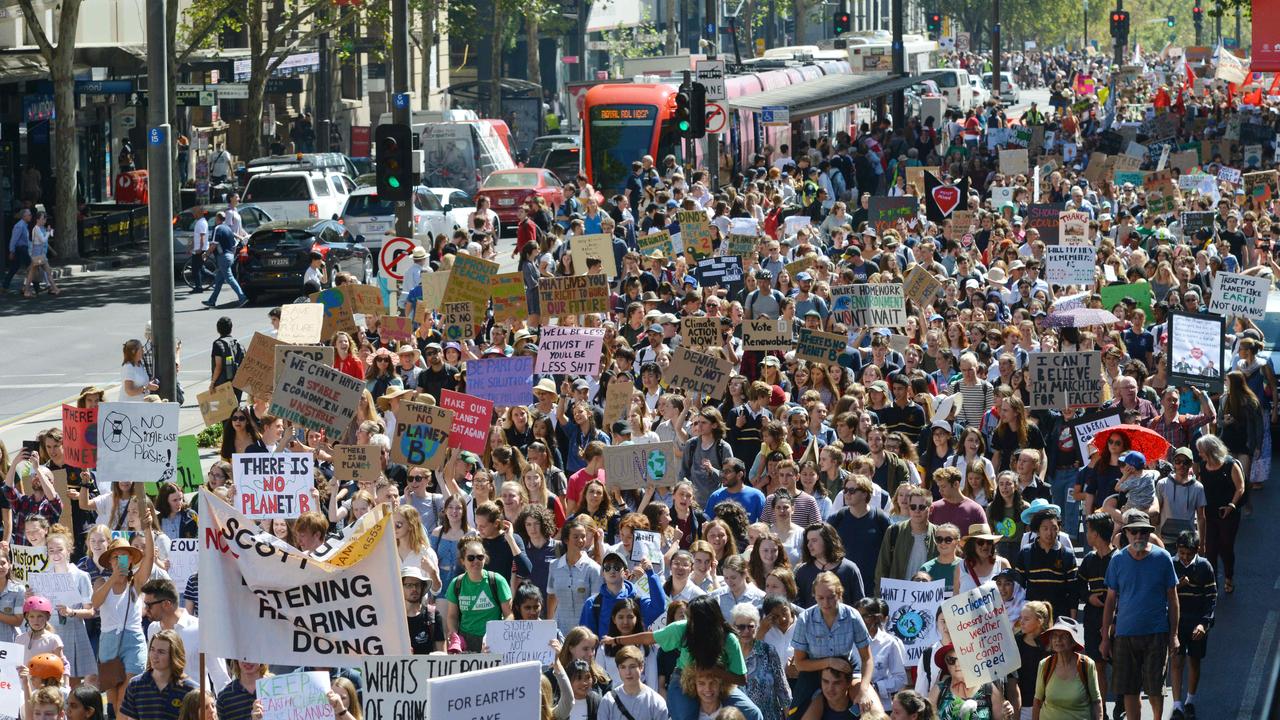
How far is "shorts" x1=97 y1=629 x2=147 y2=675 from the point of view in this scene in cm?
1112

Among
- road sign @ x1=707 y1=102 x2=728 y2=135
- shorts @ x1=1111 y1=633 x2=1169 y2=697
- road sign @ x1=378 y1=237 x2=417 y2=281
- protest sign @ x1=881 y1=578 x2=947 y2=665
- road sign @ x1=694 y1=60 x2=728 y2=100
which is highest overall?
road sign @ x1=694 y1=60 x2=728 y2=100

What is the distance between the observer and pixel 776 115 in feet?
137

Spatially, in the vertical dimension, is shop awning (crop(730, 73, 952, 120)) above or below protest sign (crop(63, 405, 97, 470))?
above

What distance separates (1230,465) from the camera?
556 inches

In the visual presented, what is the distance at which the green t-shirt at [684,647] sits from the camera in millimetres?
9523

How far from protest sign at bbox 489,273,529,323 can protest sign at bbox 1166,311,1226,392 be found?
5.94m

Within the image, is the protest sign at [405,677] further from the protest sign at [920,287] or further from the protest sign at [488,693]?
the protest sign at [920,287]

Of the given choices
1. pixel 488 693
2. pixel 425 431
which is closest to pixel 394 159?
pixel 425 431

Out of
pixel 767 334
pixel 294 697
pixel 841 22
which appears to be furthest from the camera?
pixel 841 22

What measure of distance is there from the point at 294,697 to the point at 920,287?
11.6 metres

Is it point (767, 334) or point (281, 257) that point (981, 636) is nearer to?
point (767, 334)

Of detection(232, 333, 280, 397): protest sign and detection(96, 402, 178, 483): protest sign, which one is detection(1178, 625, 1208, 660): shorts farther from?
detection(232, 333, 280, 397): protest sign

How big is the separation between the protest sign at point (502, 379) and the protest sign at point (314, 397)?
1091 millimetres

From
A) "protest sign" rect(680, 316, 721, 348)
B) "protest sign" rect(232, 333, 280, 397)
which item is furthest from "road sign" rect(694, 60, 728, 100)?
"protest sign" rect(232, 333, 280, 397)
